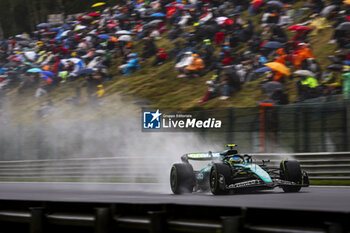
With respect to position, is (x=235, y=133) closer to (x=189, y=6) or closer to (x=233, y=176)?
(x=233, y=176)

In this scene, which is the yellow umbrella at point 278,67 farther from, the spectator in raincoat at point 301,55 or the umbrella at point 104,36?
the umbrella at point 104,36

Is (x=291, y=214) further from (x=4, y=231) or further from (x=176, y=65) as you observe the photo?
(x=176, y=65)

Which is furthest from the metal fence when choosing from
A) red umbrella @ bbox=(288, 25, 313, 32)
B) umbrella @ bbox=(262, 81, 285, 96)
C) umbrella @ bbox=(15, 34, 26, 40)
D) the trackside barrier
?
umbrella @ bbox=(15, 34, 26, 40)

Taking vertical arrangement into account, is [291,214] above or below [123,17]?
below

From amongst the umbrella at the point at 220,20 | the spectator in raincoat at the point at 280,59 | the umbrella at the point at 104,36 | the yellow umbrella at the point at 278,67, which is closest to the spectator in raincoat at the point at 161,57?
the umbrella at the point at 104,36

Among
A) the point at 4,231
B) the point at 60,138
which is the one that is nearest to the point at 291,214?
the point at 4,231

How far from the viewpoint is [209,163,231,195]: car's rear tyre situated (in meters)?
10.1

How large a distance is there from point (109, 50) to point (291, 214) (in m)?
24.5

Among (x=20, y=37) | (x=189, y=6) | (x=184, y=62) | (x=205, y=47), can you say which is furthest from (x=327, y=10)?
(x=20, y=37)

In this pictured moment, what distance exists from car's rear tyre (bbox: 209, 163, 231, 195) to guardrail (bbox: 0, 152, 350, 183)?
406cm

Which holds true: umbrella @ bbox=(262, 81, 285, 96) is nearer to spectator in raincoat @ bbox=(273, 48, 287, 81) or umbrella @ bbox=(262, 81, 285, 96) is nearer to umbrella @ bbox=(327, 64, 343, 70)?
spectator in raincoat @ bbox=(273, 48, 287, 81)

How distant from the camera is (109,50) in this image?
2712cm

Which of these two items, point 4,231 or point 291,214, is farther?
point 4,231

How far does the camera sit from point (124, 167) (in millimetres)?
18156
